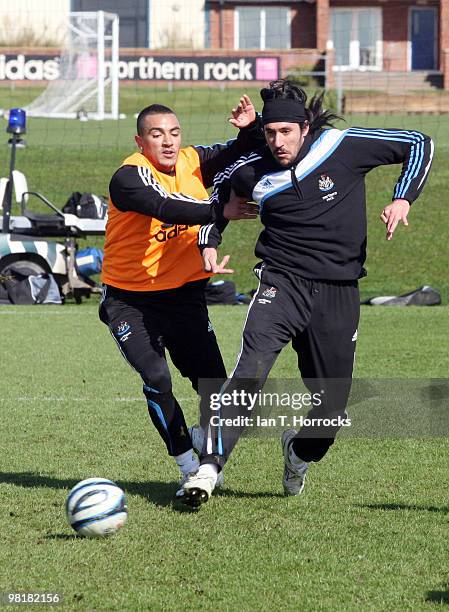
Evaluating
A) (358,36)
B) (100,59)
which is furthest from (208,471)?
(358,36)

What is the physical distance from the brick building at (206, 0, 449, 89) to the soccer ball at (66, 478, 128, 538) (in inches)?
1676

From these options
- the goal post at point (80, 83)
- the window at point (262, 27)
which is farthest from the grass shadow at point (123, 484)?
the window at point (262, 27)

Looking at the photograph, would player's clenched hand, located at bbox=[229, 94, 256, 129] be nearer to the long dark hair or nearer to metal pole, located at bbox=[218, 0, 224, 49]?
the long dark hair

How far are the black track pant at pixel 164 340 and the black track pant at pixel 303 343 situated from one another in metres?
0.47

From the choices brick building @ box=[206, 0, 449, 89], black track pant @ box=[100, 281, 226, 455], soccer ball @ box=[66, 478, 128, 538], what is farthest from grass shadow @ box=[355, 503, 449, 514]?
brick building @ box=[206, 0, 449, 89]

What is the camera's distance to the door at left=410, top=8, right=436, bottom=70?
47006 mm

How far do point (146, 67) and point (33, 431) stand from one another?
102 feet

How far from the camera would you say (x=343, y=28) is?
48.1 metres

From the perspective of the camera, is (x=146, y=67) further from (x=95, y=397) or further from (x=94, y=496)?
(x=94, y=496)

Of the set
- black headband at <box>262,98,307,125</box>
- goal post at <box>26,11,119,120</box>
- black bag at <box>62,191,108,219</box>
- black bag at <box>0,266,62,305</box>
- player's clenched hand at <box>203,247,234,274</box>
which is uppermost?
goal post at <box>26,11,119,120</box>

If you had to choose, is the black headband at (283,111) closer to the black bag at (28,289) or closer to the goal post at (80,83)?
the black bag at (28,289)

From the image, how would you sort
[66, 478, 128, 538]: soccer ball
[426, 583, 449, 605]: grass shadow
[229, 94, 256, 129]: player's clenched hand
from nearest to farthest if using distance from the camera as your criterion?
1. [426, 583, 449, 605]: grass shadow
2. [66, 478, 128, 538]: soccer ball
3. [229, 94, 256, 129]: player's clenched hand

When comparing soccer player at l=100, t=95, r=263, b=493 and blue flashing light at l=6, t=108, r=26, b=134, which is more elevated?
blue flashing light at l=6, t=108, r=26, b=134

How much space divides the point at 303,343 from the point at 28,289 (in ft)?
34.4
